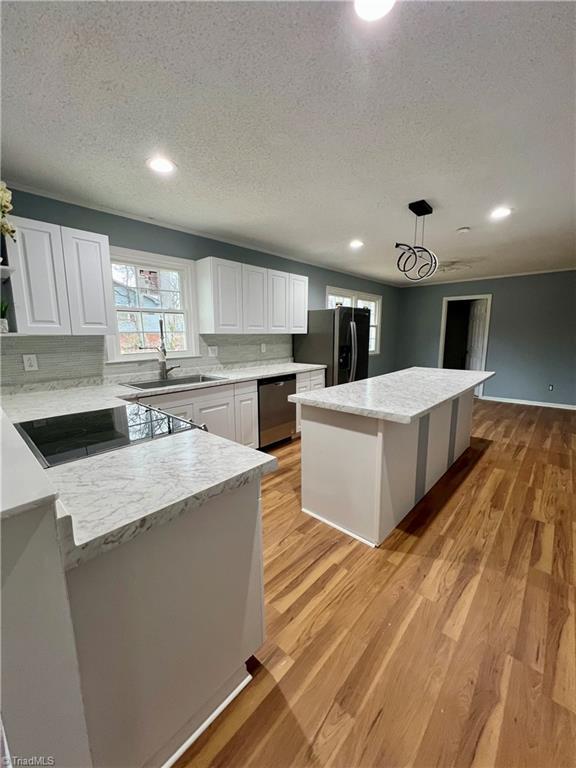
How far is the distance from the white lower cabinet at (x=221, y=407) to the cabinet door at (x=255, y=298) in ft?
2.65

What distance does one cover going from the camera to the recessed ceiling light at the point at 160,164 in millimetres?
1906

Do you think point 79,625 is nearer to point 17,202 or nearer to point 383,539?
point 383,539

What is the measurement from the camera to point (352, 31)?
43.3 inches

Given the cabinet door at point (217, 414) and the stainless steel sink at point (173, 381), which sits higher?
the stainless steel sink at point (173, 381)

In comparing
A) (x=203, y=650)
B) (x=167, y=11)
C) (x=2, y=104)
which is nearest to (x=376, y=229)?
(x=167, y=11)

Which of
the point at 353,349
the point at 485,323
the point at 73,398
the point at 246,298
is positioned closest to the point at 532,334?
the point at 485,323

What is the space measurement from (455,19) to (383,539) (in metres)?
2.46

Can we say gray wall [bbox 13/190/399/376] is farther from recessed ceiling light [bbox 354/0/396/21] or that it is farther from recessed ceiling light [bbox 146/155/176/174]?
recessed ceiling light [bbox 354/0/396/21]

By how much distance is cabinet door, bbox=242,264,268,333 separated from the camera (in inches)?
137

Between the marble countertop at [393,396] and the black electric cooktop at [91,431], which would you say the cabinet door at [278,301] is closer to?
the marble countertop at [393,396]

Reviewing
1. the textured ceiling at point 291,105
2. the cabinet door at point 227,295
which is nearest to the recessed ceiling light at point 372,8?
the textured ceiling at point 291,105

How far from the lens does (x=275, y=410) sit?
3.50 metres

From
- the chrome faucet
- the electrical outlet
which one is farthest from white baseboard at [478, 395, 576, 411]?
the electrical outlet

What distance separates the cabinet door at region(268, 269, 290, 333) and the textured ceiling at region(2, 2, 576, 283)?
111cm
